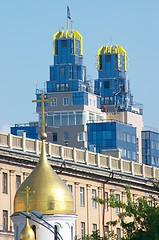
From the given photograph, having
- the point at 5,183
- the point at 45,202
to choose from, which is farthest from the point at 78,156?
the point at 45,202

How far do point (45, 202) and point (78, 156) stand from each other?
5224 cm

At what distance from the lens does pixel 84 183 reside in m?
155

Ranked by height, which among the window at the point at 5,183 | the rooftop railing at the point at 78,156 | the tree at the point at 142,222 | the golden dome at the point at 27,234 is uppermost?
the rooftop railing at the point at 78,156

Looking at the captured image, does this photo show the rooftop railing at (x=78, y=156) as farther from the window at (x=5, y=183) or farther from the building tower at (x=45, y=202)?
the building tower at (x=45, y=202)

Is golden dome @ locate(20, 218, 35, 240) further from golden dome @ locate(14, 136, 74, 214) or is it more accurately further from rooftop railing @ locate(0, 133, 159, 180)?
rooftop railing @ locate(0, 133, 159, 180)

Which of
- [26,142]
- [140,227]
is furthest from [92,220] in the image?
[140,227]

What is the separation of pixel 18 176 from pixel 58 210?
132ft

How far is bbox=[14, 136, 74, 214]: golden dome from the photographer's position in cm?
10306

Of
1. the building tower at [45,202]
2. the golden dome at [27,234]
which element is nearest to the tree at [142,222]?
the building tower at [45,202]

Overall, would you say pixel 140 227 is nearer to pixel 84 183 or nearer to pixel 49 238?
pixel 49 238

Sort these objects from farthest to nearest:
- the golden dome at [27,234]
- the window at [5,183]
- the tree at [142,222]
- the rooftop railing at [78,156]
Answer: the rooftop railing at [78,156], the window at [5,183], the tree at [142,222], the golden dome at [27,234]

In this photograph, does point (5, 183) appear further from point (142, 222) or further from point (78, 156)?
point (142, 222)

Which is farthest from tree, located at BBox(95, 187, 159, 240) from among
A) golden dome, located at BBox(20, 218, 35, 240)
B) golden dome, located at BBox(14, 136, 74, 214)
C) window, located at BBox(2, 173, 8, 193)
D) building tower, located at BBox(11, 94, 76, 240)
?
window, located at BBox(2, 173, 8, 193)

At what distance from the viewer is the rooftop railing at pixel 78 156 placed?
143m
